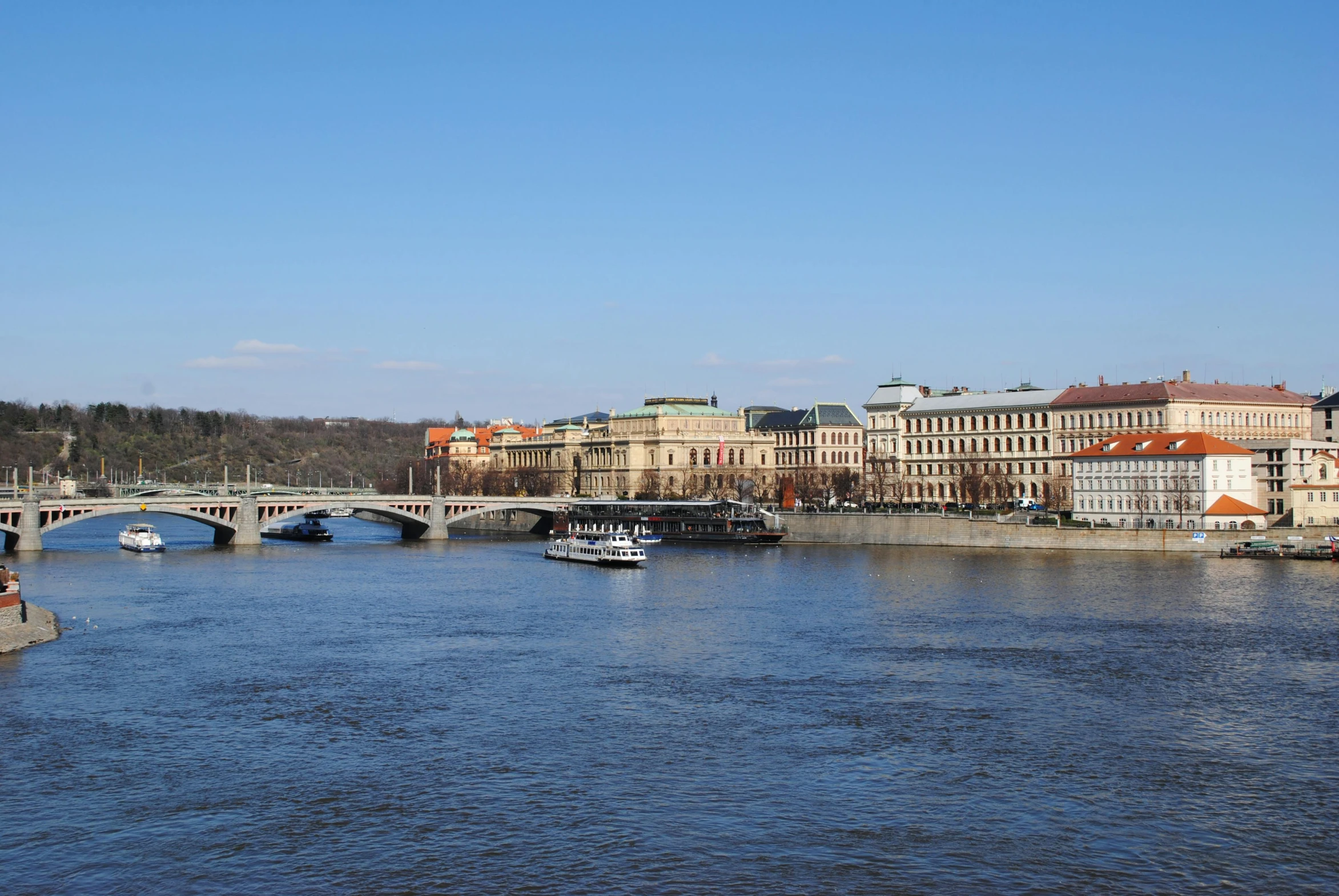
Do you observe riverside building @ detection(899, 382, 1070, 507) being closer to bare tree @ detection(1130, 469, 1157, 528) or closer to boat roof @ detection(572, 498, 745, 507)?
boat roof @ detection(572, 498, 745, 507)

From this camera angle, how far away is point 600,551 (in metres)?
89.8

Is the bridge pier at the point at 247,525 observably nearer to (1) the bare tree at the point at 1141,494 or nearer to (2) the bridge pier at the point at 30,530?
(2) the bridge pier at the point at 30,530

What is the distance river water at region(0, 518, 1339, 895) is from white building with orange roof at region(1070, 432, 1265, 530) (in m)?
33.5

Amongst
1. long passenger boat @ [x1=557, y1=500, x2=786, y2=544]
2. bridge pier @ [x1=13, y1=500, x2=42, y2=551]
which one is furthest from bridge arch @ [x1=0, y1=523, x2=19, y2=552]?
long passenger boat @ [x1=557, y1=500, x2=786, y2=544]

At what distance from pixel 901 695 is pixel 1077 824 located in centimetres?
1200

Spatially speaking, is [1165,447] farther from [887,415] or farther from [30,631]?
[30,631]

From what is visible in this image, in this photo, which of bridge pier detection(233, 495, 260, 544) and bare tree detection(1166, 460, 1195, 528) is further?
bridge pier detection(233, 495, 260, 544)

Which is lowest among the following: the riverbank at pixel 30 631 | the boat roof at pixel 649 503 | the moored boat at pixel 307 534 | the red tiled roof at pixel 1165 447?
the riverbank at pixel 30 631

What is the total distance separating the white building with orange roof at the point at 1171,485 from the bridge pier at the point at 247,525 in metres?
56.9

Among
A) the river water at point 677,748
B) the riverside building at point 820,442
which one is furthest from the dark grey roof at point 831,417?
the river water at point 677,748

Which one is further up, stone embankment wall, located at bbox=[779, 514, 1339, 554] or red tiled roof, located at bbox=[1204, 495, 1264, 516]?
red tiled roof, located at bbox=[1204, 495, 1264, 516]

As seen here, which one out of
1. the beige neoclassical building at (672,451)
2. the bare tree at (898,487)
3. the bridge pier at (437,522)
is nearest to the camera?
the bridge pier at (437,522)

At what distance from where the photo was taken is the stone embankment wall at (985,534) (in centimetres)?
9100

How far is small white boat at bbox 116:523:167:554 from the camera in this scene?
9719cm
